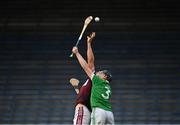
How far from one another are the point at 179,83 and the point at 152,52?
780 millimetres

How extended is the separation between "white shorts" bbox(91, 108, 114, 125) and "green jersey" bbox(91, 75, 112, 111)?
0.06 meters

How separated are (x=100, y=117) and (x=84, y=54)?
4.40m

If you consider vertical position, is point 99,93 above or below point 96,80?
below

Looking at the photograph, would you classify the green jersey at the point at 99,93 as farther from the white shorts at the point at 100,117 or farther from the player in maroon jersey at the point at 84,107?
the player in maroon jersey at the point at 84,107

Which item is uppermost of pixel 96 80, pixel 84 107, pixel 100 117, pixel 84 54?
pixel 84 54

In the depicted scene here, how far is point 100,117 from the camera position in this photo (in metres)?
6.86

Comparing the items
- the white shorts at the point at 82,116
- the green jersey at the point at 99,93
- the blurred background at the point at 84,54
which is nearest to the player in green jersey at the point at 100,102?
the green jersey at the point at 99,93

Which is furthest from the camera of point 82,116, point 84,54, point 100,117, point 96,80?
point 84,54

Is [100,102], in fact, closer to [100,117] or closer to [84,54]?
[100,117]

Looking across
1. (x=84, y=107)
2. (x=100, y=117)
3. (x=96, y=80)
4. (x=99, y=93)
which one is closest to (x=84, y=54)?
(x=84, y=107)

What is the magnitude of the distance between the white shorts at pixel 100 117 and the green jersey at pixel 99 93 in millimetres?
59

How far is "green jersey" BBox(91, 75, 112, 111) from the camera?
695cm

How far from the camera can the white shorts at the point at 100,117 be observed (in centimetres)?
688

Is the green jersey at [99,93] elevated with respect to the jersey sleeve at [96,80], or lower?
lower
